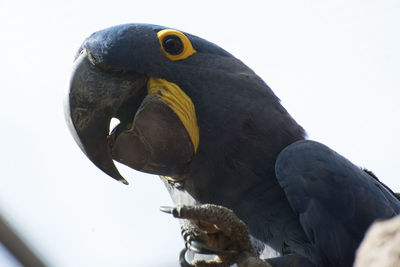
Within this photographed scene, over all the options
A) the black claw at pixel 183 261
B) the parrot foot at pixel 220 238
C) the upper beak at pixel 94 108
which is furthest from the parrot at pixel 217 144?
the black claw at pixel 183 261

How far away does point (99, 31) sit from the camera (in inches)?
134

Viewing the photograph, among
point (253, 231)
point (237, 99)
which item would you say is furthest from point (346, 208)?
point (237, 99)

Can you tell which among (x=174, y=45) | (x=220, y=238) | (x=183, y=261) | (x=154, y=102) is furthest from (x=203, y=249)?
(x=174, y=45)

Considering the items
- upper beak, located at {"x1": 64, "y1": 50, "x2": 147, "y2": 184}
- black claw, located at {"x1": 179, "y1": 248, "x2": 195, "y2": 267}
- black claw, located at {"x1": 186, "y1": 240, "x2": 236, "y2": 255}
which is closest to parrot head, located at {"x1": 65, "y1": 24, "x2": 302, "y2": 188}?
upper beak, located at {"x1": 64, "y1": 50, "x2": 147, "y2": 184}

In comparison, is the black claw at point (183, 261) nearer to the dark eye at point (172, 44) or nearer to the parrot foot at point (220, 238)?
the parrot foot at point (220, 238)

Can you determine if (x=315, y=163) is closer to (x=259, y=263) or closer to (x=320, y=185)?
(x=320, y=185)

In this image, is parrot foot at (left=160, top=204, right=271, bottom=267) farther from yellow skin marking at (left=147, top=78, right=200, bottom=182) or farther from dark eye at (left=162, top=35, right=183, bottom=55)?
dark eye at (left=162, top=35, right=183, bottom=55)

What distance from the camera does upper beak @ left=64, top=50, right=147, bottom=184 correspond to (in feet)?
10.0

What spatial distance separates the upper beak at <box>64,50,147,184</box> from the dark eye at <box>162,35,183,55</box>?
15.6 inches

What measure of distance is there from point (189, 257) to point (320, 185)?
986 millimetres

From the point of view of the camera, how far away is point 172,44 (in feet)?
11.3

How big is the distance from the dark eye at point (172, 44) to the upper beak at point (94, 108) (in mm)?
396

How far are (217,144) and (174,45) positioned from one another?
0.66 meters

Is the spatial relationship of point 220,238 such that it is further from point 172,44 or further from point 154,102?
point 172,44
